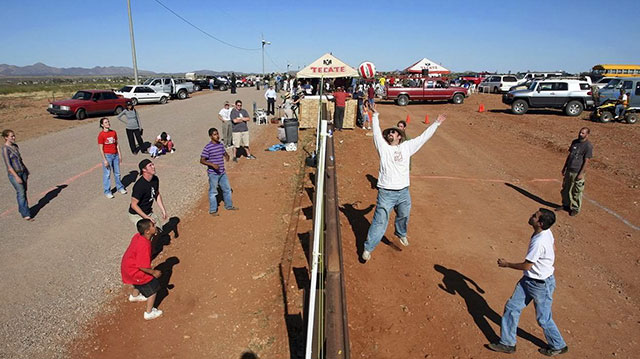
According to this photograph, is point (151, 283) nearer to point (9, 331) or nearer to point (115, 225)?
point (9, 331)

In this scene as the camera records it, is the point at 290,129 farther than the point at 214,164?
Yes

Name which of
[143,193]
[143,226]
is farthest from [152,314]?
[143,193]

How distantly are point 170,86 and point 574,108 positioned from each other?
29.4 meters

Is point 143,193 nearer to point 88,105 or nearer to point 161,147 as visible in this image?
point 161,147

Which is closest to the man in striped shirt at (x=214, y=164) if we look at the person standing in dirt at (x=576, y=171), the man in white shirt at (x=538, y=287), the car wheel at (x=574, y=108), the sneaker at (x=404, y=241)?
the sneaker at (x=404, y=241)

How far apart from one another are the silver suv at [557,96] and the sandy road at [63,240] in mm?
18826

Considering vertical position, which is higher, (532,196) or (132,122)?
(132,122)

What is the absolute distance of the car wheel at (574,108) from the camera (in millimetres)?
21281

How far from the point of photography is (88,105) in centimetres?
2127

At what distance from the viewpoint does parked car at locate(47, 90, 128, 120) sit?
2059 cm

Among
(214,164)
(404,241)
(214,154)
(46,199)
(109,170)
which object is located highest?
(214,154)

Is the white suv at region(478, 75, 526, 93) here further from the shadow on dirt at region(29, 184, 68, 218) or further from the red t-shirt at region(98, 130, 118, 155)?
the shadow on dirt at region(29, 184, 68, 218)

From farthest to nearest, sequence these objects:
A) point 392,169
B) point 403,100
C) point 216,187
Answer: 1. point 403,100
2. point 216,187
3. point 392,169

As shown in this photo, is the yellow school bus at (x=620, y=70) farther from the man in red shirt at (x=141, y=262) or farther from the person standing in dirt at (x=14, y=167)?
the person standing in dirt at (x=14, y=167)
